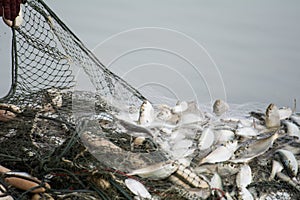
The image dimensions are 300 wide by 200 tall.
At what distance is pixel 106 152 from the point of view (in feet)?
2.98

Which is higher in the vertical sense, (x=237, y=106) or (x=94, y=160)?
(x=237, y=106)

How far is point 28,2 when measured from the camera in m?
1.38

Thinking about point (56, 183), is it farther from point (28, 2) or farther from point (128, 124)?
point (28, 2)

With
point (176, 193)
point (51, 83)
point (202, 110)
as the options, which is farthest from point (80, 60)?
point (176, 193)

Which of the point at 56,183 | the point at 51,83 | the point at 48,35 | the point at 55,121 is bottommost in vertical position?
the point at 56,183

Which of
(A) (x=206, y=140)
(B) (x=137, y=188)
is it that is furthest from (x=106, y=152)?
(A) (x=206, y=140)

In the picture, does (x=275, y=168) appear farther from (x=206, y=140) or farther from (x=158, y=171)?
(x=158, y=171)

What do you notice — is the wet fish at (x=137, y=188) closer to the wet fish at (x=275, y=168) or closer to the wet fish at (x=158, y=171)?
the wet fish at (x=158, y=171)

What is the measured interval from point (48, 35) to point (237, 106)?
2.02ft

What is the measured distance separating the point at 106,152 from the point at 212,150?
22 cm

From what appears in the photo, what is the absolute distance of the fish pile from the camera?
2.89 ft

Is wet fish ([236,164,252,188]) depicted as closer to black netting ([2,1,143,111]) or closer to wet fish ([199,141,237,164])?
wet fish ([199,141,237,164])

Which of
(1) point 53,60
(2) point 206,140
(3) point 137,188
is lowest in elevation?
(3) point 137,188

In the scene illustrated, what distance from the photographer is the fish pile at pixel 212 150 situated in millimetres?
881
